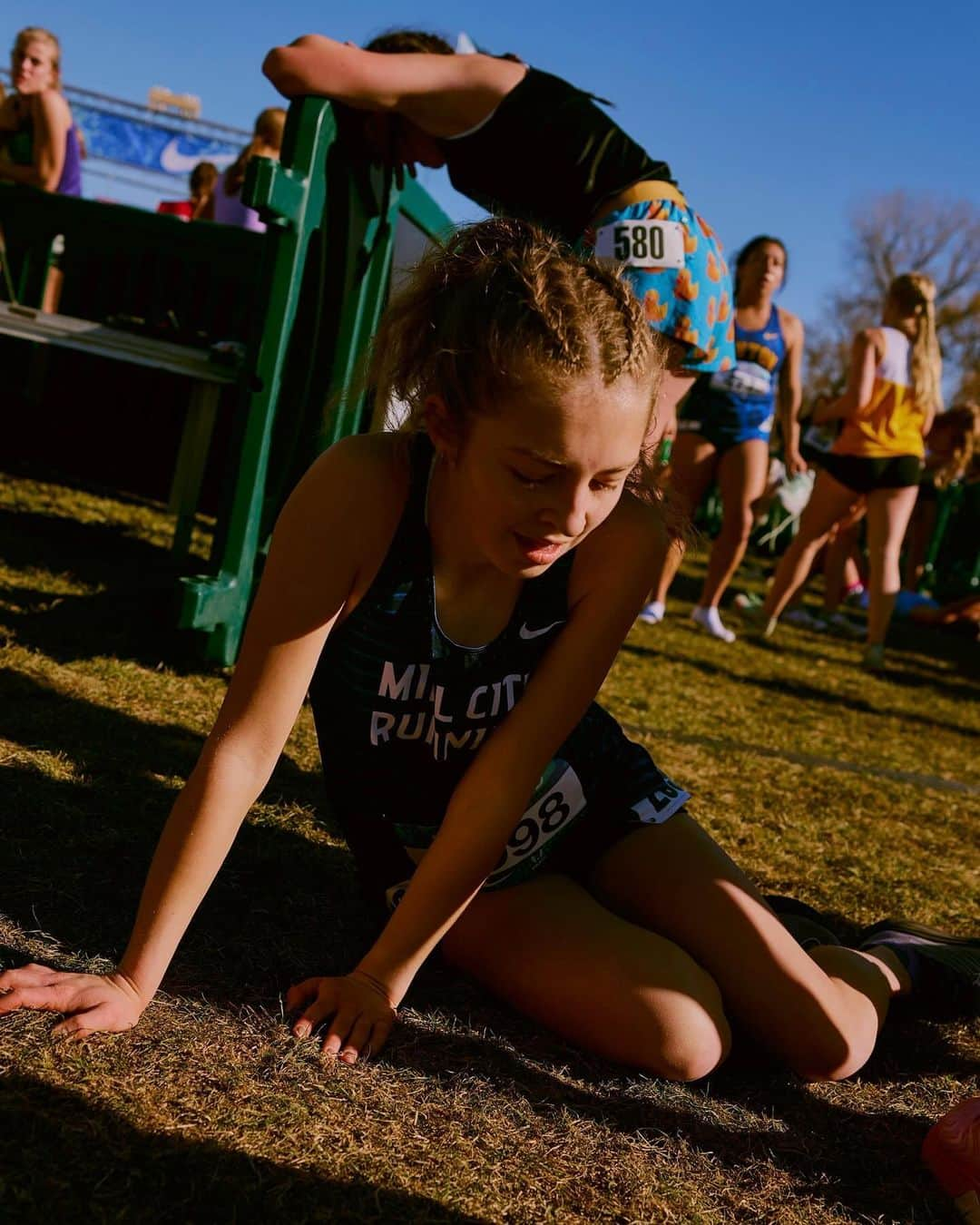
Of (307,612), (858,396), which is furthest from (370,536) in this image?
(858,396)

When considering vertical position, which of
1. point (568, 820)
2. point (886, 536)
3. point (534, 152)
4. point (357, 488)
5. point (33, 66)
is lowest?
point (568, 820)

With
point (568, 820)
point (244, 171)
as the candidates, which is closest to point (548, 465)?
point (568, 820)

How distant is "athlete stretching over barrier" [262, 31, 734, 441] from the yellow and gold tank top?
3.03m

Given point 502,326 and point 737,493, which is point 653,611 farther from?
point 502,326

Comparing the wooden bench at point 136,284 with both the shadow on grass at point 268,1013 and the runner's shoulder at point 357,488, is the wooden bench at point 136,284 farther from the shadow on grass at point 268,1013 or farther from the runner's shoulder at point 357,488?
the runner's shoulder at point 357,488

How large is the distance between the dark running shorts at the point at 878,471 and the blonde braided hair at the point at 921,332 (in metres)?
0.36

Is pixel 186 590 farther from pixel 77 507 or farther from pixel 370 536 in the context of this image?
pixel 77 507

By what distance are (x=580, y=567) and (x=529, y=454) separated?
34 centimetres

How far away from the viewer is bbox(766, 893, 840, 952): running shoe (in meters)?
2.32

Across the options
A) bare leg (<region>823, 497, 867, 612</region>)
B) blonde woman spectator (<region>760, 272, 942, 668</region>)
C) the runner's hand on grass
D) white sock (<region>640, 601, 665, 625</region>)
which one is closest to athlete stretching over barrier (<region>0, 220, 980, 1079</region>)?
white sock (<region>640, 601, 665, 625</region>)

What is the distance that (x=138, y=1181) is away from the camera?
1381 mm

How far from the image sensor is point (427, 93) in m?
3.09

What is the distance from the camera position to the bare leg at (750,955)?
1.98 metres

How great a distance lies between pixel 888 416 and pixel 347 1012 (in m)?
5.73
